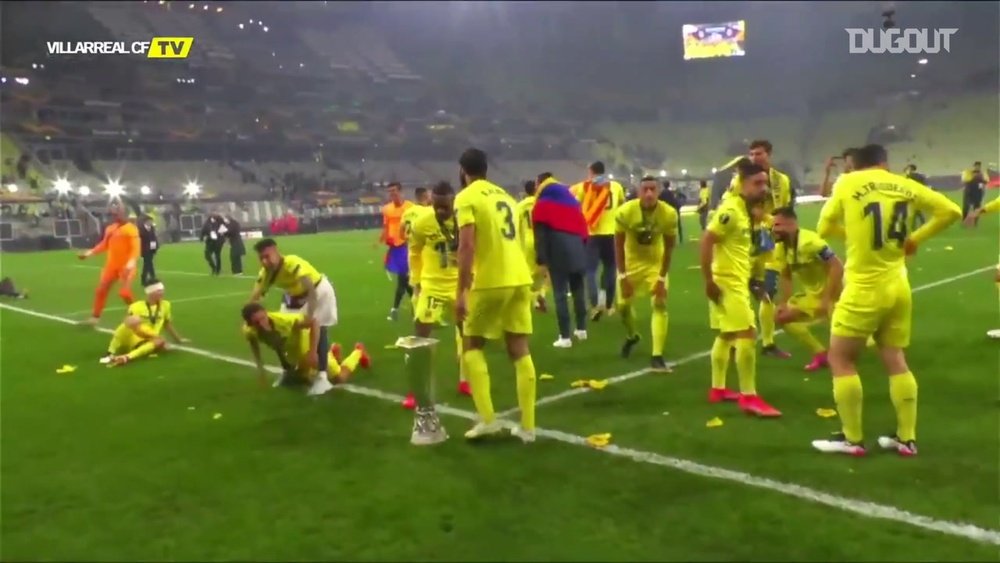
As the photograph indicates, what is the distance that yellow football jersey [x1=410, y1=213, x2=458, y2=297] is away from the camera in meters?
8.15

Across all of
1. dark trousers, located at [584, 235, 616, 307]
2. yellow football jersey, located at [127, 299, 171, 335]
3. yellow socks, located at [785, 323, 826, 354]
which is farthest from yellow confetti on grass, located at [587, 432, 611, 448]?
yellow football jersey, located at [127, 299, 171, 335]

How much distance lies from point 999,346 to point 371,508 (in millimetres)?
7413

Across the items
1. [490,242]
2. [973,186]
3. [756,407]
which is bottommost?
[756,407]

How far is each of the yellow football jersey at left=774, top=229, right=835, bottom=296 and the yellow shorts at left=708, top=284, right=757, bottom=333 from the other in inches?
50.8

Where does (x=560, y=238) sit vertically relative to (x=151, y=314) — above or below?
above

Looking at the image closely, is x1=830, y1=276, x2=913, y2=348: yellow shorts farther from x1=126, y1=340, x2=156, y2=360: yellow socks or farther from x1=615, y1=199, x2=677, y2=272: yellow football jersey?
x1=126, y1=340, x2=156, y2=360: yellow socks

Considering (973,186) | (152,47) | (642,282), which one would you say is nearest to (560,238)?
(642,282)

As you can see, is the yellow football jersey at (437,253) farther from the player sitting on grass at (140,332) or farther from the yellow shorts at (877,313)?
the player sitting on grass at (140,332)

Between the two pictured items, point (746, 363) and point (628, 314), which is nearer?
point (746, 363)

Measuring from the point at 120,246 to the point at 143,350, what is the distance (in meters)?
3.11

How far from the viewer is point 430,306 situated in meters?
7.82

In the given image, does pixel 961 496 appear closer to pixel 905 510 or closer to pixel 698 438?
pixel 905 510

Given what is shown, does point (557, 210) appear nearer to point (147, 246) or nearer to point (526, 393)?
point (526, 393)

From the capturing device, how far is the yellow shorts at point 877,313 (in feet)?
18.0
